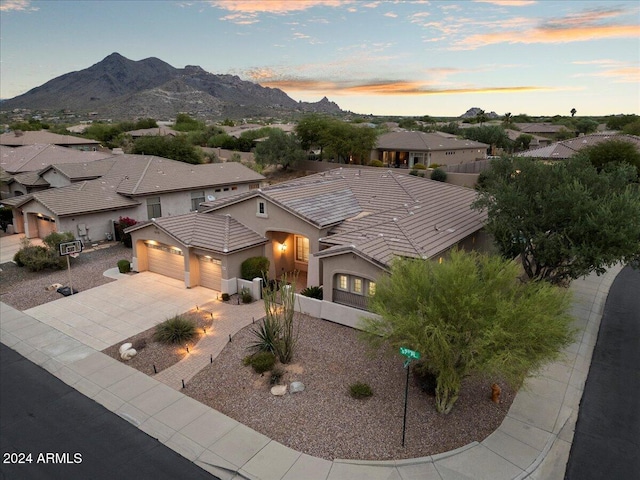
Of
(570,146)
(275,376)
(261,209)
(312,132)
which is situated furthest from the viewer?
(312,132)

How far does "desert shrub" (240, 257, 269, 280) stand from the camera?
21.8m

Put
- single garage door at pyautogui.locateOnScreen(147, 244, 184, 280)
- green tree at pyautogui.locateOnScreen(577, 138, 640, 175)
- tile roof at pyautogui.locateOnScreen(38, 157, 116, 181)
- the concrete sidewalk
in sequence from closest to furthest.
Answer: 1. the concrete sidewalk
2. single garage door at pyautogui.locateOnScreen(147, 244, 184, 280)
3. tile roof at pyautogui.locateOnScreen(38, 157, 116, 181)
4. green tree at pyautogui.locateOnScreen(577, 138, 640, 175)

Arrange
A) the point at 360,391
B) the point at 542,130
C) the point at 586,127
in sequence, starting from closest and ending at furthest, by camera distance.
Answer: the point at 360,391
the point at 542,130
the point at 586,127

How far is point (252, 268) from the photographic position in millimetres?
21797

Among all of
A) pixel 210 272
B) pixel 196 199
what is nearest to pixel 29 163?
pixel 196 199

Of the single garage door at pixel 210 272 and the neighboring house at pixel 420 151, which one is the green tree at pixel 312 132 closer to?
→ the neighboring house at pixel 420 151

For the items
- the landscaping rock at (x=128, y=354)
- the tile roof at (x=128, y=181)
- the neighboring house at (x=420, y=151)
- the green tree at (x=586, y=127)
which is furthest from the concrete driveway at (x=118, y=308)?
the green tree at (x=586, y=127)

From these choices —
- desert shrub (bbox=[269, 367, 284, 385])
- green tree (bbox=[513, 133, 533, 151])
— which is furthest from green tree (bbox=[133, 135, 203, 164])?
green tree (bbox=[513, 133, 533, 151])

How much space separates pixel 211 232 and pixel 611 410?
62.8 feet

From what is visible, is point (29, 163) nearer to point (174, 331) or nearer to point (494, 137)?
point (174, 331)

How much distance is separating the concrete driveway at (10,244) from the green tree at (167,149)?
2192 cm

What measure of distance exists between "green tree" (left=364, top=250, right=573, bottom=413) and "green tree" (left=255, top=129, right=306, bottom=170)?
47.7 meters

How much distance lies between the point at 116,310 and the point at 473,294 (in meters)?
16.6

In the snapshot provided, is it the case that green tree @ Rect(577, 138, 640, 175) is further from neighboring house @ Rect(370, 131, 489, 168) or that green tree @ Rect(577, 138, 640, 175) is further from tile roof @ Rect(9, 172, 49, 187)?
tile roof @ Rect(9, 172, 49, 187)
